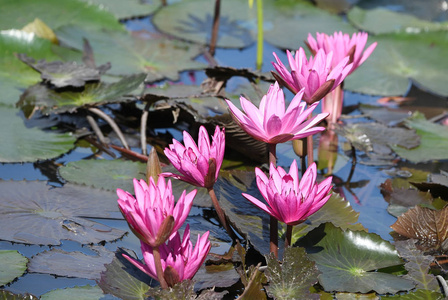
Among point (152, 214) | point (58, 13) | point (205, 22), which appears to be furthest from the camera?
point (205, 22)

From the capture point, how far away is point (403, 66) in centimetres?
338

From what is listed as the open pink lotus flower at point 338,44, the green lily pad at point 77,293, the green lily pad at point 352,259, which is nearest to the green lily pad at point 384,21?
the open pink lotus flower at point 338,44

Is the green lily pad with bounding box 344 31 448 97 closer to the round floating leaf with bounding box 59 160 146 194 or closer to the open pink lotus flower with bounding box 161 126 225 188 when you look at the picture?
the round floating leaf with bounding box 59 160 146 194

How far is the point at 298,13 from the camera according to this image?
13.6 feet

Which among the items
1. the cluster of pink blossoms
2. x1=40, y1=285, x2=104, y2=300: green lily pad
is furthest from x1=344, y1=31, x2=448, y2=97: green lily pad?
x1=40, y1=285, x2=104, y2=300: green lily pad

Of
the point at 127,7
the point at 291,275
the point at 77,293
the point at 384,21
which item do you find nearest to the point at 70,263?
the point at 77,293

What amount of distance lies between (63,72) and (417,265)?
1.81 meters

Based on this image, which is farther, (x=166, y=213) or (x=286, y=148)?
(x=286, y=148)

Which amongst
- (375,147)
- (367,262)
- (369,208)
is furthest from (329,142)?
(367,262)

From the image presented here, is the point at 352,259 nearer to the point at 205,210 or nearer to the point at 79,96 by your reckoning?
the point at 205,210

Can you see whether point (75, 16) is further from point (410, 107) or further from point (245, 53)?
point (410, 107)

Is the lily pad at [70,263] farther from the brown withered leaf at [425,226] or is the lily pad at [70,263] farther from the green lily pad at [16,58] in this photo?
the green lily pad at [16,58]

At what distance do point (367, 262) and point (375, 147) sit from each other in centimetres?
110

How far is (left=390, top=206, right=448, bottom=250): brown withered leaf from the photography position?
185 centimetres
